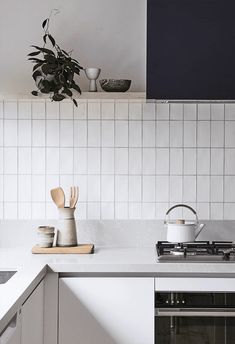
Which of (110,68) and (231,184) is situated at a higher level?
(110,68)

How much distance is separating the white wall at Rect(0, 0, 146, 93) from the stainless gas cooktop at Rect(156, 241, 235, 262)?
930 mm

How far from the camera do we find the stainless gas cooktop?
121 inches

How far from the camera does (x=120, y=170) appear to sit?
362 cm

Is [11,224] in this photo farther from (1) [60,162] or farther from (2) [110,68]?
(2) [110,68]

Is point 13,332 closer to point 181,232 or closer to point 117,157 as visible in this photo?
point 181,232

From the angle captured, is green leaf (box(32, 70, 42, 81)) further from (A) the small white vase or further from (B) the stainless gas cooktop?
(B) the stainless gas cooktop

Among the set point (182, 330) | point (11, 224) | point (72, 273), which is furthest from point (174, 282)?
point (11, 224)

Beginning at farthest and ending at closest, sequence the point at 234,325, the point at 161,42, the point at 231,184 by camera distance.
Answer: the point at 231,184
the point at 161,42
the point at 234,325

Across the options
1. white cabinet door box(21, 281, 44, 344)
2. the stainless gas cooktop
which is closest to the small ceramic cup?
white cabinet door box(21, 281, 44, 344)

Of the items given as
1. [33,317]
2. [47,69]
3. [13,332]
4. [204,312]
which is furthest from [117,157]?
[13,332]

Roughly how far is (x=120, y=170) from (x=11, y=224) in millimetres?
679

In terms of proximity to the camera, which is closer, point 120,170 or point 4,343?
point 4,343

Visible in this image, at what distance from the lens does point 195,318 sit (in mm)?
2957

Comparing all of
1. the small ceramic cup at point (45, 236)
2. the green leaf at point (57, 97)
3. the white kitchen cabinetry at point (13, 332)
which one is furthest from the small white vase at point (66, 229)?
the white kitchen cabinetry at point (13, 332)
